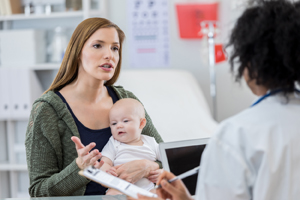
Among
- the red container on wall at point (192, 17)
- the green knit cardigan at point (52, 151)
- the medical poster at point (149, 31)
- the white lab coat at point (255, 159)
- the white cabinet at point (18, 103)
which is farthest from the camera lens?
the medical poster at point (149, 31)

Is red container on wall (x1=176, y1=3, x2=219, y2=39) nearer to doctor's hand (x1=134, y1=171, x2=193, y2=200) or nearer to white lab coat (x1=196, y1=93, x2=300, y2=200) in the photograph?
doctor's hand (x1=134, y1=171, x2=193, y2=200)

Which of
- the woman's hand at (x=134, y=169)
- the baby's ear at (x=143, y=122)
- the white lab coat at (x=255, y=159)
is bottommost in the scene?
the woman's hand at (x=134, y=169)

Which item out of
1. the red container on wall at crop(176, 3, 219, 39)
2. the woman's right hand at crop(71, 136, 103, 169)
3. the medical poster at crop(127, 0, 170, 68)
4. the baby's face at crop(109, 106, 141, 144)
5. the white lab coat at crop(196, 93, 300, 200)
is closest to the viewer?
the white lab coat at crop(196, 93, 300, 200)

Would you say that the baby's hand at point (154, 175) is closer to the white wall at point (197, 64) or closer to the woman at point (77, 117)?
the woman at point (77, 117)

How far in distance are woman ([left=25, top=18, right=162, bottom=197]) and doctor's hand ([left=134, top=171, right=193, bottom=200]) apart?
33 centimetres

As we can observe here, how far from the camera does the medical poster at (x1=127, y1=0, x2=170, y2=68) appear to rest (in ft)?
10.4

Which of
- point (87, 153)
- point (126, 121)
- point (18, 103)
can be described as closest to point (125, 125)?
point (126, 121)

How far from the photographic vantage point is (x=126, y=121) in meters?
1.33

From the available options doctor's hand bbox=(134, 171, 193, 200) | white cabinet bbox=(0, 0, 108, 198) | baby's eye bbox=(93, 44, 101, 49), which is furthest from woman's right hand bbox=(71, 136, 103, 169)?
white cabinet bbox=(0, 0, 108, 198)

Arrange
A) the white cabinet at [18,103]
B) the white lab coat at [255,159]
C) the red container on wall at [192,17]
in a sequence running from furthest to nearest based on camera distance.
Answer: the red container on wall at [192,17], the white cabinet at [18,103], the white lab coat at [255,159]

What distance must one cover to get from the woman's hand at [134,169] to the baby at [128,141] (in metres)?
0.03

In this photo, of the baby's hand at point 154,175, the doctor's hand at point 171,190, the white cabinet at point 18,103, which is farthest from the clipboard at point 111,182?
the white cabinet at point 18,103

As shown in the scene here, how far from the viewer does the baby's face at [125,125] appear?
4.29ft

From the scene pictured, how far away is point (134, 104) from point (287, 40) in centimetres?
79
